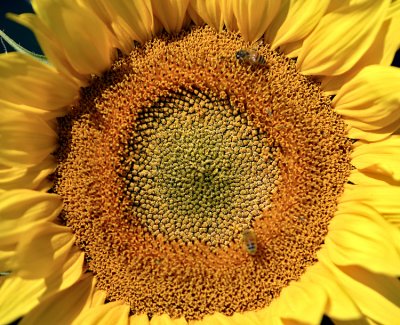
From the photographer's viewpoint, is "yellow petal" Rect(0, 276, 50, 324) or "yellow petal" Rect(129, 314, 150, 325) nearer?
"yellow petal" Rect(0, 276, 50, 324)

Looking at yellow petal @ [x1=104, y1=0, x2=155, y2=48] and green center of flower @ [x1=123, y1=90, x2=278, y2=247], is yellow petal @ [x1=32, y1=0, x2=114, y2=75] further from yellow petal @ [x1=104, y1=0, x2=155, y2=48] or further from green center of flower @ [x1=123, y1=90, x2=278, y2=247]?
green center of flower @ [x1=123, y1=90, x2=278, y2=247]

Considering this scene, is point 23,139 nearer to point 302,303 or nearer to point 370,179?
point 302,303

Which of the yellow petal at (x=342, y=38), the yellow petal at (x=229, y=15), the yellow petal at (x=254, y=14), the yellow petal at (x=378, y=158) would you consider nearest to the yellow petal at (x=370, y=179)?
Answer: the yellow petal at (x=378, y=158)

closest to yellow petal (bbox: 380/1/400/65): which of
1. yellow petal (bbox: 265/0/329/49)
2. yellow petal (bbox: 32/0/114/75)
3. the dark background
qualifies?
yellow petal (bbox: 265/0/329/49)

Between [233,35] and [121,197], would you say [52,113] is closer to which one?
[121,197]

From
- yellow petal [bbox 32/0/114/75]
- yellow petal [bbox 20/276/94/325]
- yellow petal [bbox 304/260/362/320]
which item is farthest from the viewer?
yellow petal [bbox 20/276/94/325]

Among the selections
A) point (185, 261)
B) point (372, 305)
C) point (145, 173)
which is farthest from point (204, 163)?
point (372, 305)
